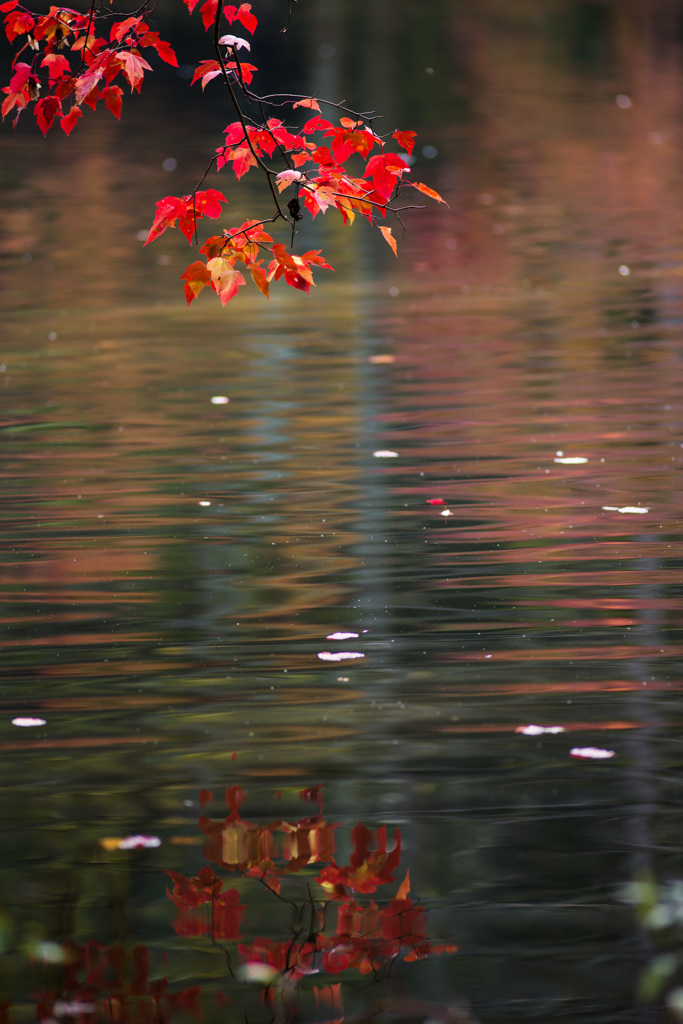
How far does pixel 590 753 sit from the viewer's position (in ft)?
14.5

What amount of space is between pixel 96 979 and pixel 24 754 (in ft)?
4.07

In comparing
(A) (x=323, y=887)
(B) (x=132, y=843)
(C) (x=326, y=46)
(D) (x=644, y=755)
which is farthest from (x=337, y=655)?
(C) (x=326, y=46)

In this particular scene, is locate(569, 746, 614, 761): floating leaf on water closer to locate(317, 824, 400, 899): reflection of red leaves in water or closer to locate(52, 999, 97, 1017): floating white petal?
locate(317, 824, 400, 899): reflection of red leaves in water

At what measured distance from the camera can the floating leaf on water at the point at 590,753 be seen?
439cm

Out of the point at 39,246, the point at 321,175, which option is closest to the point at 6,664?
the point at 321,175

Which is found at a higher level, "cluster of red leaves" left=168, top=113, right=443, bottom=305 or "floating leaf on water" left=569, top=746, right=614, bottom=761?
"cluster of red leaves" left=168, top=113, right=443, bottom=305

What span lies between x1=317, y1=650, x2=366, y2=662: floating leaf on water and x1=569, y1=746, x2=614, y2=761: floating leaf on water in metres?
0.97

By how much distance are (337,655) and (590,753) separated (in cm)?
107

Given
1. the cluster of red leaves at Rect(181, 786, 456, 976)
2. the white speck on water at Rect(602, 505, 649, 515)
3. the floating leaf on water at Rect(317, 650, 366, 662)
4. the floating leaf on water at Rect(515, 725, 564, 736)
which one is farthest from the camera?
the white speck on water at Rect(602, 505, 649, 515)

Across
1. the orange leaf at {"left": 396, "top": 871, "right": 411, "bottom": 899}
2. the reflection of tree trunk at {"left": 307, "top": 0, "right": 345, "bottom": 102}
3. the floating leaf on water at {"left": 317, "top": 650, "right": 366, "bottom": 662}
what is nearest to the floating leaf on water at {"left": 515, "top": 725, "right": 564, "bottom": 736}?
the floating leaf on water at {"left": 317, "top": 650, "right": 366, "bottom": 662}

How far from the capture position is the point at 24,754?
4.54 meters

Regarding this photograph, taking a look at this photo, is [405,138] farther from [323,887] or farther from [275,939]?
[275,939]

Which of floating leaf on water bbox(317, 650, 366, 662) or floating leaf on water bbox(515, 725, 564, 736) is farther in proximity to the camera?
floating leaf on water bbox(317, 650, 366, 662)

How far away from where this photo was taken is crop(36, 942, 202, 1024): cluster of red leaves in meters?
3.26
